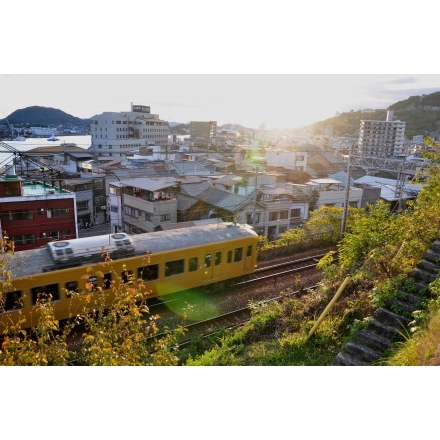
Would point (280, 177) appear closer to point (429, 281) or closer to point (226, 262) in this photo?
point (226, 262)

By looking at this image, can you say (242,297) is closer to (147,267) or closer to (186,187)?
(147,267)

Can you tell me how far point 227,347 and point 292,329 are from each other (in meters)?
0.69

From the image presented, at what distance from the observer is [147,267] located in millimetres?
4965

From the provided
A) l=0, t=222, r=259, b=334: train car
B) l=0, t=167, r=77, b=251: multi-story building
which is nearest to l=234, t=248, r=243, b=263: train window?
l=0, t=222, r=259, b=334: train car

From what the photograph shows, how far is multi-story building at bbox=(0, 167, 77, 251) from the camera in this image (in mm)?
7688

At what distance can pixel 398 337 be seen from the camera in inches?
119

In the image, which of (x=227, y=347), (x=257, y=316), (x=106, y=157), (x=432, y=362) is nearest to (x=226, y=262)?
(x=257, y=316)

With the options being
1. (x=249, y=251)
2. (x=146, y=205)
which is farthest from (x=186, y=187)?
(x=249, y=251)

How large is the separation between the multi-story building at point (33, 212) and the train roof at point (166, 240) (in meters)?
3.36

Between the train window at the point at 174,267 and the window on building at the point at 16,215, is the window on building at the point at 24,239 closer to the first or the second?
the window on building at the point at 16,215

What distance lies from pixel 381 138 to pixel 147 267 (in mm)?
4498

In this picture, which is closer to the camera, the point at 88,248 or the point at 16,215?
the point at 88,248

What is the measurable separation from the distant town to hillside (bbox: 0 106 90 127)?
18cm

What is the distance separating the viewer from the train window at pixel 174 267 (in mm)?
5180
